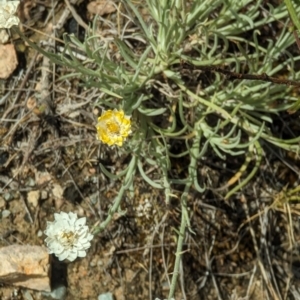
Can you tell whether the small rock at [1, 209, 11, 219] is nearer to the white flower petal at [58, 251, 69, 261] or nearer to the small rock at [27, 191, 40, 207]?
the small rock at [27, 191, 40, 207]

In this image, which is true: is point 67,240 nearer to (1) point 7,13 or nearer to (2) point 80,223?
(2) point 80,223

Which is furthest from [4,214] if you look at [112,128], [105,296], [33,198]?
[112,128]

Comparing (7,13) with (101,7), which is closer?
(7,13)

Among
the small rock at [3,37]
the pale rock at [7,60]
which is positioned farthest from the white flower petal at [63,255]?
the small rock at [3,37]

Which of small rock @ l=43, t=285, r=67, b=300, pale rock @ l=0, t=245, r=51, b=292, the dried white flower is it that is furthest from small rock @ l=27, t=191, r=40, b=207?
the dried white flower

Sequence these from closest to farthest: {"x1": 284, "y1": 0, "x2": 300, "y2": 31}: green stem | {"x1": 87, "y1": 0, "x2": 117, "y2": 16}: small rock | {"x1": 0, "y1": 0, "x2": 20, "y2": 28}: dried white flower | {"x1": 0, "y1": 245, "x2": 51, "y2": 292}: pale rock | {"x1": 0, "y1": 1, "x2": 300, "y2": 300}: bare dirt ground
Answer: {"x1": 284, "y1": 0, "x2": 300, "y2": 31}: green stem
{"x1": 0, "y1": 0, "x2": 20, "y2": 28}: dried white flower
{"x1": 0, "y1": 245, "x2": 51, "y2": 292}: pale rock
{"x1": 0, "y1": 1, "x2": 300, "y2": 300}: bare dirt ground
{"x1": 87, "y1": 0, "x2": 117, "y2": 16}: small rock

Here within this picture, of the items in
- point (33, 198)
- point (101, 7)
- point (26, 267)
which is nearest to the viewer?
point (26, 267)

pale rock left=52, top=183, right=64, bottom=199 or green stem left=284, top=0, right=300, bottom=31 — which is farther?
pale rock left=52, top=183, right=64, bottom=199
